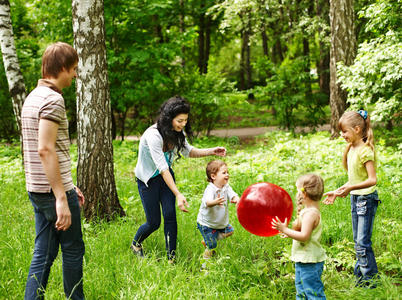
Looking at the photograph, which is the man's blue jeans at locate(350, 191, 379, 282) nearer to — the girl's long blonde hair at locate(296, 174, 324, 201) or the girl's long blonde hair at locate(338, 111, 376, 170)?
the girl's long blonde hair at locate(338, 111, 376, 170)

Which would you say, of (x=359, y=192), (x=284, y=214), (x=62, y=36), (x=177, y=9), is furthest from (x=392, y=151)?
(x=177, y=9)

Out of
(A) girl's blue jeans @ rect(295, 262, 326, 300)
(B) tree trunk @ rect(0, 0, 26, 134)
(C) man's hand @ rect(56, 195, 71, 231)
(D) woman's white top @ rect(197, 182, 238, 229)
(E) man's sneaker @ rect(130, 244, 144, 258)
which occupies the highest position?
(B) tree trunk @ rect(0, 0, 26, 134)

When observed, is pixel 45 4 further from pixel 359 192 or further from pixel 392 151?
pixel 359 192

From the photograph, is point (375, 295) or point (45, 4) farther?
point (45, 4)

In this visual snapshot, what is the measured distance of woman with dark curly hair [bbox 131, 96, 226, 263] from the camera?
12.6 ft

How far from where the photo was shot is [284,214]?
126 inches

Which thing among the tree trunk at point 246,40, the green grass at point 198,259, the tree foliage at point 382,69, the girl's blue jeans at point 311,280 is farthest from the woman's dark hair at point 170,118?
the tree trunk at point 246,40

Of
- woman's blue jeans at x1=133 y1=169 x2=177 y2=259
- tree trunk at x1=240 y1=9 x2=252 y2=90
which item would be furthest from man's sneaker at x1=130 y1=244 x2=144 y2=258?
tree trunk at x1=240 y1=9 x2=252 y2=90

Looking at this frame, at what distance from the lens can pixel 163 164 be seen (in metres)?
3.82

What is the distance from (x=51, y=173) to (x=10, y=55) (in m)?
6.65

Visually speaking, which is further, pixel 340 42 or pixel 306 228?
pixel 340 42

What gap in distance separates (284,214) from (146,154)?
162cm

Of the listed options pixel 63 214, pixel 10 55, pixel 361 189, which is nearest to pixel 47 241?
pixel 63 214

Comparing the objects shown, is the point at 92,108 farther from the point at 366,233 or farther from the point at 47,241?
the point at 366,233
